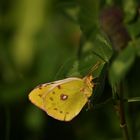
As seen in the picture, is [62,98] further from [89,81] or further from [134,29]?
[134,29]

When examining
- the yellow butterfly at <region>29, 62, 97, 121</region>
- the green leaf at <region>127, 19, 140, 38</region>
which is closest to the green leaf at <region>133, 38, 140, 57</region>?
the green leaf at <region>127, 19, 140, 38</region>

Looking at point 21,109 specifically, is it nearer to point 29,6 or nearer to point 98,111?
point 98,111

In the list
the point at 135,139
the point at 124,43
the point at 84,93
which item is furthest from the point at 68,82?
the point at 135,139

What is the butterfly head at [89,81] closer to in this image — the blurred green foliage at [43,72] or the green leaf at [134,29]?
the blurred green foliage at [43,72]

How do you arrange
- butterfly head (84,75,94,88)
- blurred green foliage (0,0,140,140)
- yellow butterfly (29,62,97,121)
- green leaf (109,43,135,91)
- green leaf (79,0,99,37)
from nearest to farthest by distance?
1. green leaf (109,43,135,91)
2. green leaf (79,0,99,37)
3. butterfly head (84,75,94,88)
4. yellow butterfly (29,62,97,121)
5. blurred green foliage (0,0,140,140)

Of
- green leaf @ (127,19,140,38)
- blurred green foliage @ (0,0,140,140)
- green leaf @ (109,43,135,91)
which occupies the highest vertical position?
green leaf @ (127,19,140,38)

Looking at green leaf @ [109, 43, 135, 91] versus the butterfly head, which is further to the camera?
the butterfly head

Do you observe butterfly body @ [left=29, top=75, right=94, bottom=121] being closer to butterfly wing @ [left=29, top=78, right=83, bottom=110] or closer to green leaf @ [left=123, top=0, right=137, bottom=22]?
butterfly wing @ [left=29, top=78, right=83, bottom=110]

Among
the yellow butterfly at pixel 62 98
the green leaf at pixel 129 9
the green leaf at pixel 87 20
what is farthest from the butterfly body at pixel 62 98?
the green leaf at pixel 129 9

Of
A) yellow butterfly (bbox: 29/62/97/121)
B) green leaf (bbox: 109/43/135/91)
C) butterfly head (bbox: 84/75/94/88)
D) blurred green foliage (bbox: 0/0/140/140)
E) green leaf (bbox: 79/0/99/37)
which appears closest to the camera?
green leaf (bbox: 109/43/135/91)
